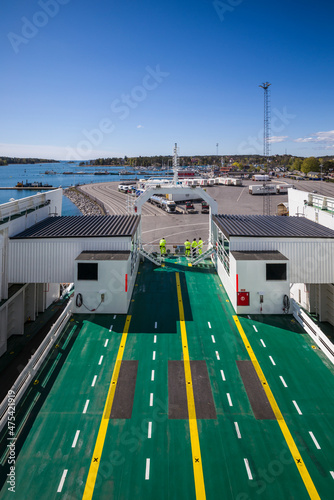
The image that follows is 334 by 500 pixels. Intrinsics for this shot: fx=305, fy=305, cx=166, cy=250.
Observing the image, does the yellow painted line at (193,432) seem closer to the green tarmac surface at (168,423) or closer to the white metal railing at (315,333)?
the green tarmac surface at (168,423)

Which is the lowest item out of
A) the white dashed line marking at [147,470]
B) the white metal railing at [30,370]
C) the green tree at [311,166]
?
the white dashed line marking at [147,470]

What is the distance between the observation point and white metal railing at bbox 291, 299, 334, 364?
11.4 m

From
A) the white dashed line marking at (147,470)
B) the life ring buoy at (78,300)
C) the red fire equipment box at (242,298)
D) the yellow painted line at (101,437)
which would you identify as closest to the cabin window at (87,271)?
the life ring buoy at (78,300)

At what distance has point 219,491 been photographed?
6.62m

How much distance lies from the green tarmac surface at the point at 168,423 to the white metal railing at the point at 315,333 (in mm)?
290

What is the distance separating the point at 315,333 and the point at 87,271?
34.7 feet

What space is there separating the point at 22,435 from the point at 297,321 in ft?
38.0

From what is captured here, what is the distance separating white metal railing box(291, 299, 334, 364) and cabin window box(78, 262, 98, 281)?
379 inches

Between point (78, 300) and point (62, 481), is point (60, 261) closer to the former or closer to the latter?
point (78, 300)

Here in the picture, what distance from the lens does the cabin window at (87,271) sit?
1484 cm

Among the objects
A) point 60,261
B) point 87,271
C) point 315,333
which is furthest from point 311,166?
point 87,271

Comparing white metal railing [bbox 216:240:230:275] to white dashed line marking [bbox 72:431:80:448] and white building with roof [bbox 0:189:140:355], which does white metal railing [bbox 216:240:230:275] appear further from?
white dashed line marking [bbox 72:431:80:448]

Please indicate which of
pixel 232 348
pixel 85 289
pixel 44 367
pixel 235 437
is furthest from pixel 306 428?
pixel 85 289

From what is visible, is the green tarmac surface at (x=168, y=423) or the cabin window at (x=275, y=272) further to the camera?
the cabin window at (x=275, y=272)
